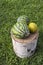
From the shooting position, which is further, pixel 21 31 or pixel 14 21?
pixel 14 21

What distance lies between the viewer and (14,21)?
3.28 meters

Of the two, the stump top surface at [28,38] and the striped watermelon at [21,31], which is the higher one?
the striped watermelon at [21,31]

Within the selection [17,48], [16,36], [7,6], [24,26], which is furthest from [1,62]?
[7,6]

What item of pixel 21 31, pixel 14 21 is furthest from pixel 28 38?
pixel 14 21

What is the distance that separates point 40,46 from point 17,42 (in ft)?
1.79

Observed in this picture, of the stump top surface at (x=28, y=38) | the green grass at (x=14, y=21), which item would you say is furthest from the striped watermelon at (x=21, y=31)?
the green grass at (x=14, y=21)

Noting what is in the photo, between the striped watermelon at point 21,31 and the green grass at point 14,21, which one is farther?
the green grass at point 14,21

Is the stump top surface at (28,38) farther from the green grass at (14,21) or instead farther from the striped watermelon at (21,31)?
the green grass at (14,21)

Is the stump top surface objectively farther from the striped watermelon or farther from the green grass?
the green grass

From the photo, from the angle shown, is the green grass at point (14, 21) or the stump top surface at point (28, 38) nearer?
the stump top surface at point (28, 38)

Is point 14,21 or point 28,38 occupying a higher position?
point 14,21

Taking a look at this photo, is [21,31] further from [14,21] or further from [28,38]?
[14,21]

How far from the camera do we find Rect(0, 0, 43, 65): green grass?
264 centimetres

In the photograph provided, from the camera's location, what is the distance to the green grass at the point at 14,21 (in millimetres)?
2639
